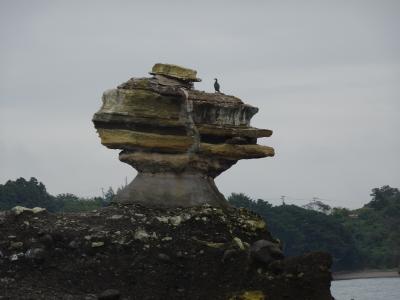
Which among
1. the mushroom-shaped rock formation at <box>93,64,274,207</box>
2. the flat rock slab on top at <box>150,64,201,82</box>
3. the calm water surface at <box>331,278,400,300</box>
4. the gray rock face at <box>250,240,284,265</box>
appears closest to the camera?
the gray rock face at <box>250,240,284,265</box>

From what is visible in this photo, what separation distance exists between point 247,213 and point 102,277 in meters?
5.20

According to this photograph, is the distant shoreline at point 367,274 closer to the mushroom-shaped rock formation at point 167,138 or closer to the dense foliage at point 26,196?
the dense foliage at point 26,196

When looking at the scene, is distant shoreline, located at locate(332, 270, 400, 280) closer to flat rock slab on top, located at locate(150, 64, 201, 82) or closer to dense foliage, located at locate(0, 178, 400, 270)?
dense foliage, located at locate(0, 178, 400, 270)

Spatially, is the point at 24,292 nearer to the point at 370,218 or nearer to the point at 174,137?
the point at 174,137

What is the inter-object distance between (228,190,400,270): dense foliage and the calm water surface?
8.90ft

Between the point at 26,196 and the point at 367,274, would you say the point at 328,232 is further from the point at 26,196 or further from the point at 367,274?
the point at 26,196

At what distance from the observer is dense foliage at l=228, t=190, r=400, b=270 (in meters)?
90.3

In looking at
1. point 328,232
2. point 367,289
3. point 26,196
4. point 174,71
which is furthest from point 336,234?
point 174,71

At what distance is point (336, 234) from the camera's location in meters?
92.2

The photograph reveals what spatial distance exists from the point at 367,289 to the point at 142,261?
159 ft

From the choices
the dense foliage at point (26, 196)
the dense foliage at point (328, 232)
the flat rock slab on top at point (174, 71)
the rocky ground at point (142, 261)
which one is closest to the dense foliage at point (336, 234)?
the dense foliage at point (328, 232)

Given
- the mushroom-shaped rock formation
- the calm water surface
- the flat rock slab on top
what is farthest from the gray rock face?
the calm water surface

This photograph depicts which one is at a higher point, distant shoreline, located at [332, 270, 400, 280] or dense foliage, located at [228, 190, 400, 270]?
dense foliage, located at [228, 190, 400, 270]

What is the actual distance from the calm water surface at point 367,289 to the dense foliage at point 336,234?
2.71m
